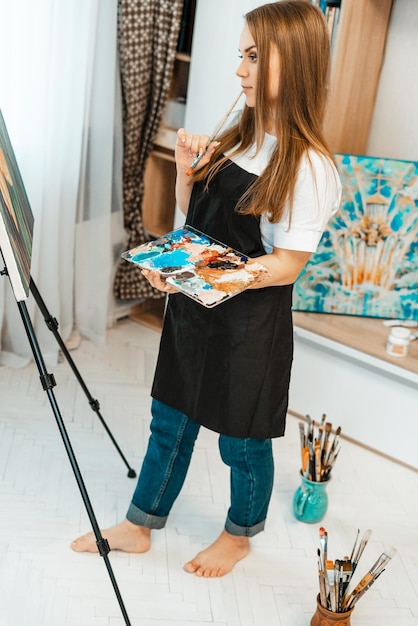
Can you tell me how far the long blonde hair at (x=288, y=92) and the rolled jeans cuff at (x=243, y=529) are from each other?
86 centimetres

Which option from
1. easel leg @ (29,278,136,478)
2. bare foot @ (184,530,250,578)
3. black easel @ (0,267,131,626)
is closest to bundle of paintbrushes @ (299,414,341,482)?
bare foot @ (184,530,250,578)

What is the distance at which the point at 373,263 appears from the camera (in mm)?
2787

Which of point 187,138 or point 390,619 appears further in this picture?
point 390,619

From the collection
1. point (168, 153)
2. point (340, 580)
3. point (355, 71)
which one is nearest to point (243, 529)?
point (340, 580)

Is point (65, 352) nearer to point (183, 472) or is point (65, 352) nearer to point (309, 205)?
point (183, 472)

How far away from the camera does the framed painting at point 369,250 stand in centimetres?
271

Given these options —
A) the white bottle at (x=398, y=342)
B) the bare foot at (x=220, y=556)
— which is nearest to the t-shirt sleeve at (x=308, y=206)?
the bare foot at (x=220, y=556)

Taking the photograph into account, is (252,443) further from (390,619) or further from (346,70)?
(346,70)

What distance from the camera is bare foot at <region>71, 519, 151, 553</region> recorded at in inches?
84.6

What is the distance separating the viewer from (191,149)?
183cm

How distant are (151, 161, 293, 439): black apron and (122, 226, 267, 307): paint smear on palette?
0.08m

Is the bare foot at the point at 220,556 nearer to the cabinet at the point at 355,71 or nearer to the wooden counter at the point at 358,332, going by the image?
the wooden counter at the point at 358,332

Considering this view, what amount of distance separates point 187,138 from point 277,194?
0.86ft

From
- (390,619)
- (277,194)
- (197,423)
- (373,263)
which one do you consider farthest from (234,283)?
Result: (373,263)
